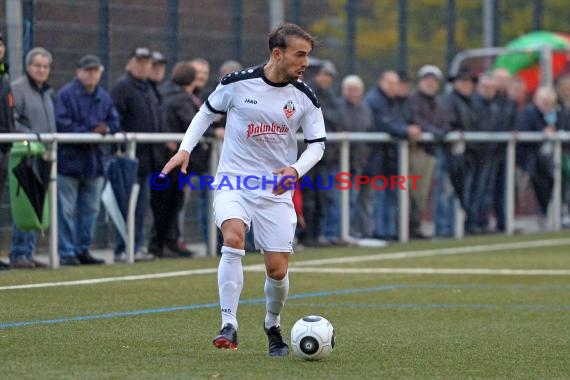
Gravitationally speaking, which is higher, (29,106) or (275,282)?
(29,106)

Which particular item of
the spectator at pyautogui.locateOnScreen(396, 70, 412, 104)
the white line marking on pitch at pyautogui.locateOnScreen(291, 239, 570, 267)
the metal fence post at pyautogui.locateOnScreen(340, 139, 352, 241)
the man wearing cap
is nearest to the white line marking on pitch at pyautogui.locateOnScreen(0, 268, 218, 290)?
the man wearing cap

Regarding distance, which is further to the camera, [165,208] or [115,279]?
[165,208]

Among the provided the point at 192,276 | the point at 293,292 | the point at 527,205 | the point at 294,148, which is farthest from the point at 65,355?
the point at 527,205

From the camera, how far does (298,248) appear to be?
17375 millimetres

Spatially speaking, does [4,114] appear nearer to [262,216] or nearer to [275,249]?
[262,216]

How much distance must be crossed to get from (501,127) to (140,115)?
6947mm

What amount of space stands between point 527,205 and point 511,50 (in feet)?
9.89

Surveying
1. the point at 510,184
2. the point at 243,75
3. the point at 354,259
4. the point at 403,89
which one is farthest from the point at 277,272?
the point at 510,184

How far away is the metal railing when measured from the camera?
13.8 metres

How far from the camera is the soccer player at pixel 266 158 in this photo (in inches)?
330

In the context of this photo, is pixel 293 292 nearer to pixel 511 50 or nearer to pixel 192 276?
pixel 192 276

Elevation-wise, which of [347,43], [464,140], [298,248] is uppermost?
[347,43]

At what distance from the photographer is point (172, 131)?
51.1ft

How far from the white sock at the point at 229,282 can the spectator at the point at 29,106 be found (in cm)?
A: 571
